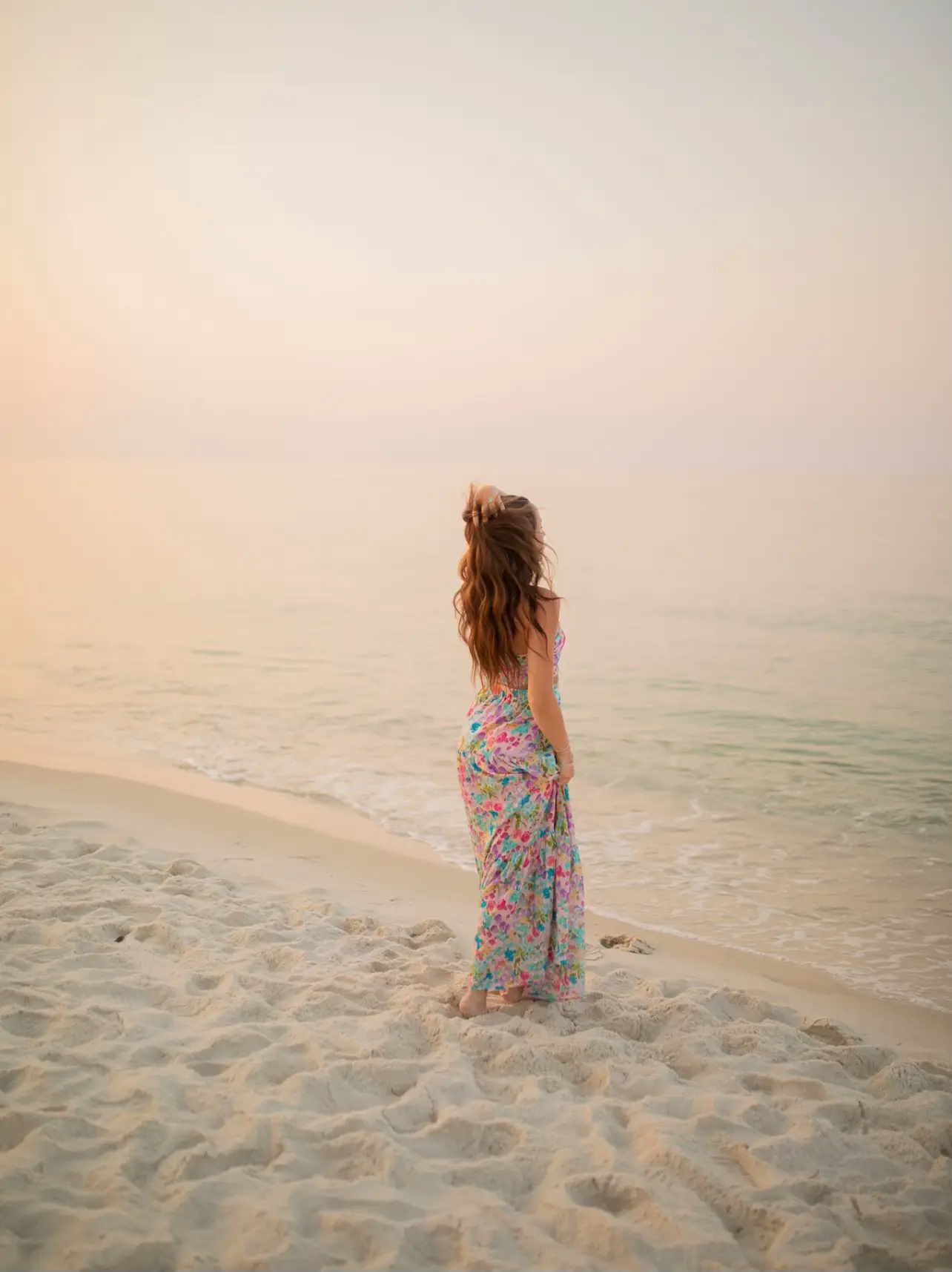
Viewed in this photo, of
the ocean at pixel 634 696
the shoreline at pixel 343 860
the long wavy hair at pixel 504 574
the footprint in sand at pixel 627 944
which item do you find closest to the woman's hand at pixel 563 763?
the long wavy hair at pixel 504 574

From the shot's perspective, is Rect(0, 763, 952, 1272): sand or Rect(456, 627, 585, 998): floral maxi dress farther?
Rect(456, 627, 585, 998): floral maxi dress

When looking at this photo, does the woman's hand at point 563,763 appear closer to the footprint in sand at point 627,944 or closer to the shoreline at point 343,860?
the shoreline at point 343,860

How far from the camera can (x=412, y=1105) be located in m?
3.03

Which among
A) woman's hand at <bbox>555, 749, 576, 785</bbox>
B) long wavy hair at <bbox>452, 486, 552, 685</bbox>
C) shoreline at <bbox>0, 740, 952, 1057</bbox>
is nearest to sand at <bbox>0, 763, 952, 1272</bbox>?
shoreline at <bbox>0, 740, 952, 1057</bbox>

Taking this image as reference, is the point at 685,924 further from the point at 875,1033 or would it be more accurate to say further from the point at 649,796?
the point at 649,796

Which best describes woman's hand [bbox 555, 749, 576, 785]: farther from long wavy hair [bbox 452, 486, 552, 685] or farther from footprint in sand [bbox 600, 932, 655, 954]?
footprint in sand [bbox 600, 932, 655, 954]

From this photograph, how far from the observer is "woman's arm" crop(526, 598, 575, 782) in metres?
3.63

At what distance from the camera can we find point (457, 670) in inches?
618

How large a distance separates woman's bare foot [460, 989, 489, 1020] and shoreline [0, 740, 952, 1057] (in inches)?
28.7

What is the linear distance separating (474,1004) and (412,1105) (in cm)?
75

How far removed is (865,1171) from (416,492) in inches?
2730

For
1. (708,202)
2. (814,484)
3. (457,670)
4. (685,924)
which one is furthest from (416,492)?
(685,924)

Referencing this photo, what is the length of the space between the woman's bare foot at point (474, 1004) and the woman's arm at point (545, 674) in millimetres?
932

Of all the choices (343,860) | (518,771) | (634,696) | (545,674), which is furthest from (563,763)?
(634,696)
